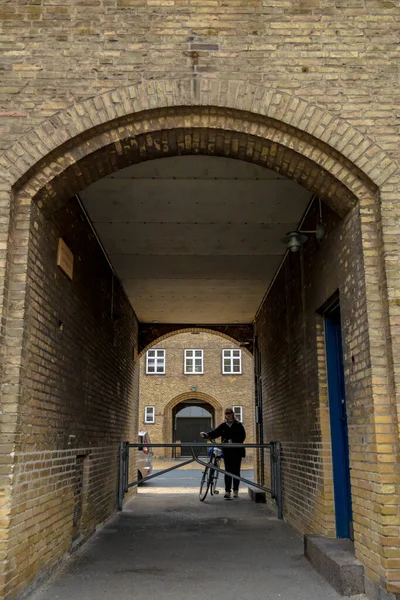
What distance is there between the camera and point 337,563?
15.2 ft

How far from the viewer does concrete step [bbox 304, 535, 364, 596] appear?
4.50m

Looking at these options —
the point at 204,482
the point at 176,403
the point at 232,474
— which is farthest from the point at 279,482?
the point at 176,403

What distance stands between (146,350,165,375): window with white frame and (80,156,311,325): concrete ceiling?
21.2 metres

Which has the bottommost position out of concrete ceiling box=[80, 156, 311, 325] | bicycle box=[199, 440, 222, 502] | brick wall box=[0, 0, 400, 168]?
bicycle box=[199, 440, 222, 502]

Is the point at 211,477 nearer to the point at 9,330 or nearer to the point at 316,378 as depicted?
the point at 316,378

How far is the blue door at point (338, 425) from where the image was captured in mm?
6078

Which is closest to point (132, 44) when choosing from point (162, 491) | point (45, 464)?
point (45, 464)

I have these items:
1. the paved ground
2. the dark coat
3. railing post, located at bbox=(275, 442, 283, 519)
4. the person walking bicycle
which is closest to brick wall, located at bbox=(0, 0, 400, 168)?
the paved ground

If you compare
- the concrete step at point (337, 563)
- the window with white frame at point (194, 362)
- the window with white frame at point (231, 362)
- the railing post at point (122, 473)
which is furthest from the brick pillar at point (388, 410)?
the window with white frame at point (194, 362)

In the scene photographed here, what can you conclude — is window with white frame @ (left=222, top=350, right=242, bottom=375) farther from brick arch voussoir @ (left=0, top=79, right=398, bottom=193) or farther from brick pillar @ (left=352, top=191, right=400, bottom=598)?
brick arch voussoir @ (left=0, top=79, right=398, bottom=193)

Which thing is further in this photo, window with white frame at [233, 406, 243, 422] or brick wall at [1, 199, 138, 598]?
window with white frame at [233, 406, 243, 422]

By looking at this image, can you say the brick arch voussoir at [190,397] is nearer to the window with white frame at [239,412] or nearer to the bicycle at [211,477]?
the window with white frame at [239,412]

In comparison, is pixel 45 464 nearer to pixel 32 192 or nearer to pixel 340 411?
pixel 32 192

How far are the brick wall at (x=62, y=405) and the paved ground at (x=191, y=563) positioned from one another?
33 centimetres
